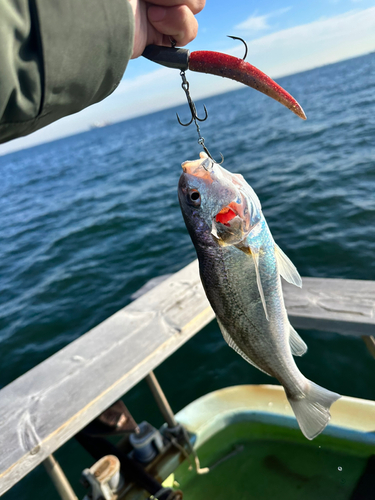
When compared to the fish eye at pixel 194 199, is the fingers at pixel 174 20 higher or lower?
higher

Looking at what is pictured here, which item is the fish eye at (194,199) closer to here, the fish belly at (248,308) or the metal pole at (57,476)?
the fish belly at (248,308)

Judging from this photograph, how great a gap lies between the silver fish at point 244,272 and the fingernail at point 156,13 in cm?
65

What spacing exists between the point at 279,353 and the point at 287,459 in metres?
1.99

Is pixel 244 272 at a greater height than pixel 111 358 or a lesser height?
greater

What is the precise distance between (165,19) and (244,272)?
1176mm

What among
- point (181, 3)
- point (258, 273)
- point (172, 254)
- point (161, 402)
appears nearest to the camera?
point (181, 3)

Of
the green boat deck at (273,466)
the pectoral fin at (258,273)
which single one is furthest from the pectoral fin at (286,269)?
the green boat deck at (273,466)

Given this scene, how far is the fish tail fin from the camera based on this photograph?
179 cm

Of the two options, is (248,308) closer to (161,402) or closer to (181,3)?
(181,3)

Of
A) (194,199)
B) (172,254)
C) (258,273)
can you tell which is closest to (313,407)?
(258,273)

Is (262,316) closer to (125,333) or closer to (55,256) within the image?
(125,333)

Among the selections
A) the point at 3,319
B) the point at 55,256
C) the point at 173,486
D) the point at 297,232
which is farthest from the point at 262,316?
the point at 55,256

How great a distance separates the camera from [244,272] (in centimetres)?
179

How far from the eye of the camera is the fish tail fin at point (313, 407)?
179cm
